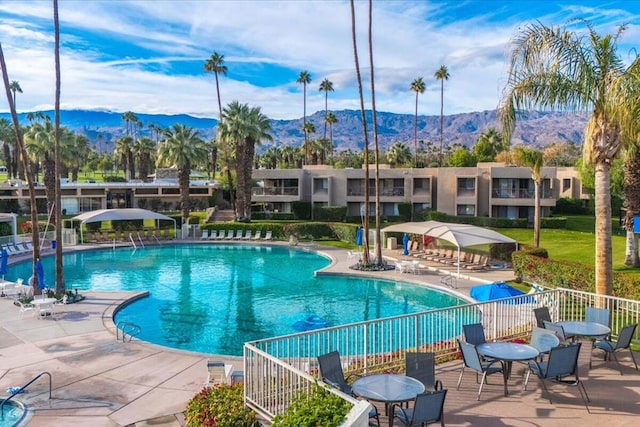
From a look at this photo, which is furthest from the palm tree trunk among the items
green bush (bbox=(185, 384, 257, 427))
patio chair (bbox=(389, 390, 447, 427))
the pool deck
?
green bush (bbox=(185, 384, 257, 427))

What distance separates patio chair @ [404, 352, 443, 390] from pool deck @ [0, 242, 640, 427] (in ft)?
1.72

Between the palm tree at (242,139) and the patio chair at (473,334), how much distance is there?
125 feet

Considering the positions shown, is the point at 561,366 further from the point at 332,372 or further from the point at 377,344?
the point at 332,372

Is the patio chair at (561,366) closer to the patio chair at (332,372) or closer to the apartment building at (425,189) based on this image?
the patio chair at (332,372)

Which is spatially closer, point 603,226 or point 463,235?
point 603,226

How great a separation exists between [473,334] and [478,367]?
135cm

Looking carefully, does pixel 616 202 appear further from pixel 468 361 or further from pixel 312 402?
pixel 312 402

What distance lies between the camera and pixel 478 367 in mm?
9719

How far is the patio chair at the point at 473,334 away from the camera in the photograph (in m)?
10.9

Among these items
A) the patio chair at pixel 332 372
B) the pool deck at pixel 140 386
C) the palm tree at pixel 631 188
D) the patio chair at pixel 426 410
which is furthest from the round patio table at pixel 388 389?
the palm tree at pixel 631 188

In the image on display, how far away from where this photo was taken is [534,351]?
33.1 ft

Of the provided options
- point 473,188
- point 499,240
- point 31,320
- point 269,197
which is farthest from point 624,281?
point 269,197

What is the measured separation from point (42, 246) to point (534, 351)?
35.4 m

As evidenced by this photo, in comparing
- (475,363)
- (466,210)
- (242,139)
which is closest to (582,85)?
(475,363)
